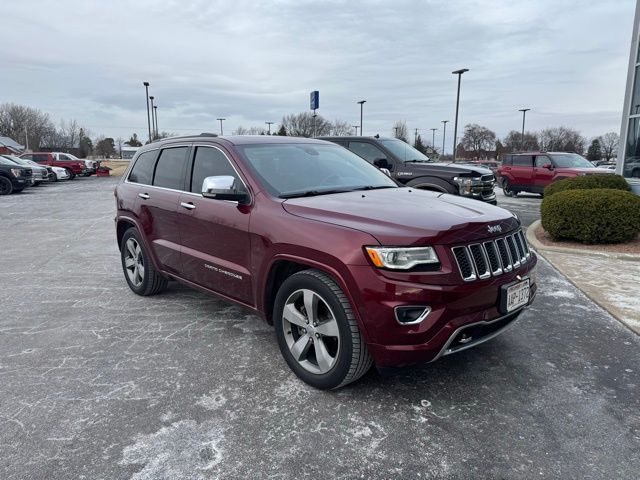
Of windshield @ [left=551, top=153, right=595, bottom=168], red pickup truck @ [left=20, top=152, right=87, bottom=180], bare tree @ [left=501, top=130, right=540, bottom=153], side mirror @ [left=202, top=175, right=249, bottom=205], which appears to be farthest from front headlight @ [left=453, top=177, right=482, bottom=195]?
bare tree @ [left=501, top=130, right=540, bottom=153]

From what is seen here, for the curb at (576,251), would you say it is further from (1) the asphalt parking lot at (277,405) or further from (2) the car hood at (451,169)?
(1) the asphalt parking lot at (277,405)

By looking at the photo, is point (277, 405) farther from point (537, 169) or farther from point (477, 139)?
point (477, 139)

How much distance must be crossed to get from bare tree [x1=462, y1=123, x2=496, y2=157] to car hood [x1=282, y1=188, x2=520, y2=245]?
85490 mm

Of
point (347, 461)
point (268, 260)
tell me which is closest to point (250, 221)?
point (268, 260)

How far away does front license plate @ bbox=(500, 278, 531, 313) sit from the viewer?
121 inches

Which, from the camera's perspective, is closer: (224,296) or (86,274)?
(224,296)

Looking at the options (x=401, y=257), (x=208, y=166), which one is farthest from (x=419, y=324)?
(x=208, y=166)

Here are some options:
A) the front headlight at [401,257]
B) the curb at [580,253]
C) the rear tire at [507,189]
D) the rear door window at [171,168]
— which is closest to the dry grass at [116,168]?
the rear tire at [507,189]

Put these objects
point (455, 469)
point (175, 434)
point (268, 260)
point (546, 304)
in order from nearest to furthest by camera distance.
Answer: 1. point (455, 469)
2. point (175, 434)
3. point (268, 260)
4. point (546, 304)

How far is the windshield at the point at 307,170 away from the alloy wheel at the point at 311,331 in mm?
850

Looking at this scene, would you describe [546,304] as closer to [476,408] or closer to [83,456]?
[476,408]

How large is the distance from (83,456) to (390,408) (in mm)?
1773

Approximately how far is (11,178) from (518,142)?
75.5 m

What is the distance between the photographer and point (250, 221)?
361 centimetres
